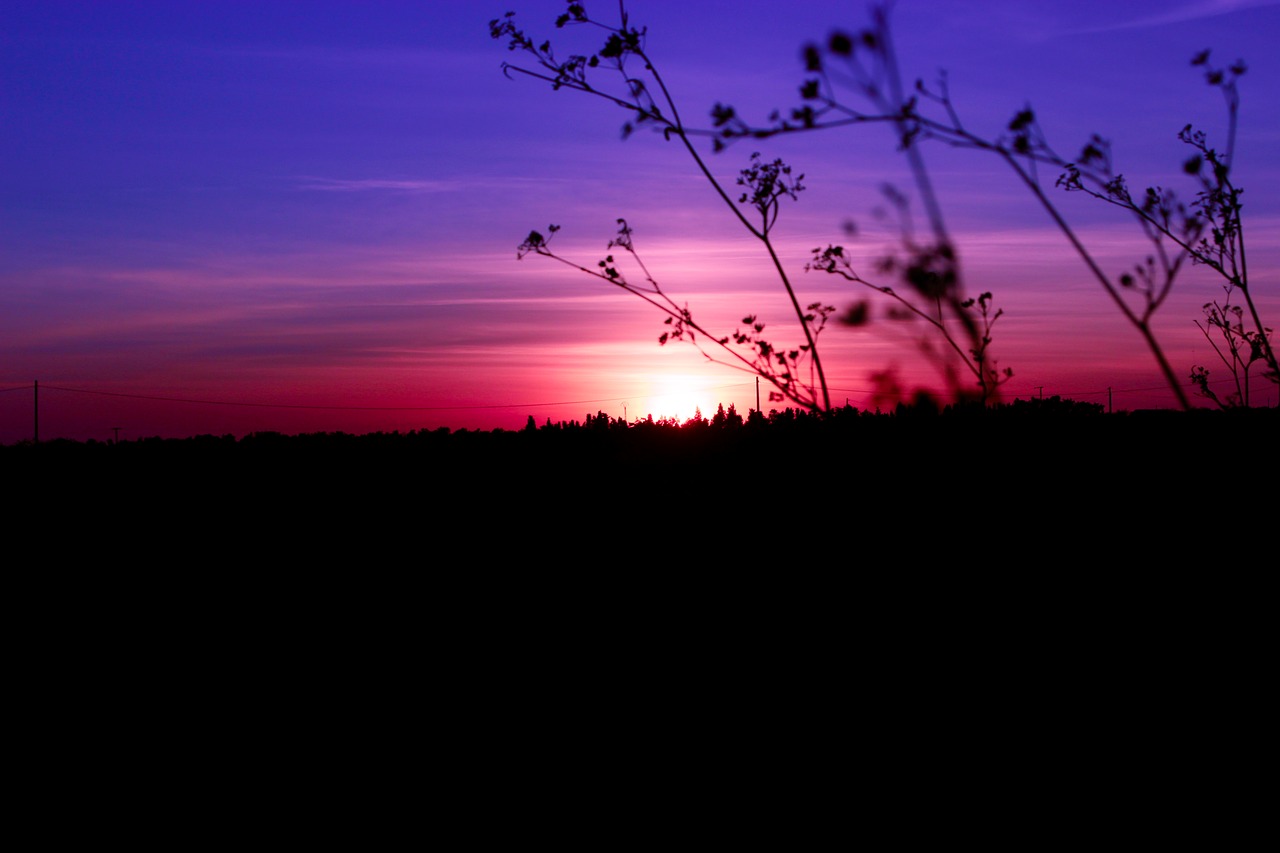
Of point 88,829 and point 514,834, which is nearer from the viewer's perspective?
point 514,834

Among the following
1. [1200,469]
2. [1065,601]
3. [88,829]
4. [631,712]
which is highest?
[1200,469]

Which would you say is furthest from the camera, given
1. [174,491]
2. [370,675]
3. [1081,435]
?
[174,491]

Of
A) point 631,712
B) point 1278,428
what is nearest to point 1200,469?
point 1278,428

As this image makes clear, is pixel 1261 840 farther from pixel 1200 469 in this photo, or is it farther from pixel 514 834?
pixel 514 834

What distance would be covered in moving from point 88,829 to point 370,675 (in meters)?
2.08

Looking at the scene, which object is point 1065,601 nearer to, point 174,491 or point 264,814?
point 264,814

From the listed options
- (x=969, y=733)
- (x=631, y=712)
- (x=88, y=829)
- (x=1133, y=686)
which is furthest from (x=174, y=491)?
(x=1133, y=686)

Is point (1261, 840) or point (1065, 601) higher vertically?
point (1065, 601)

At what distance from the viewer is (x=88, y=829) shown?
223 inches

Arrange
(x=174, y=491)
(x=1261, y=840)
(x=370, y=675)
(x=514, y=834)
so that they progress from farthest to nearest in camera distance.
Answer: (x=174, y=491) → (x=370, y=675) → (x=514, y=834) → (x=1261, y=840)

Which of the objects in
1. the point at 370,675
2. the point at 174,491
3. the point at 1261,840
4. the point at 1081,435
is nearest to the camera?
the point at 1261,840

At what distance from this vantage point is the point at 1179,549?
5648mm

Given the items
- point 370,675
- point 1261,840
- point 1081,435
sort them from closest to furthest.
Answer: point 1261,840
point 1081,435
point 370,675

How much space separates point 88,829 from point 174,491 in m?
4.49
